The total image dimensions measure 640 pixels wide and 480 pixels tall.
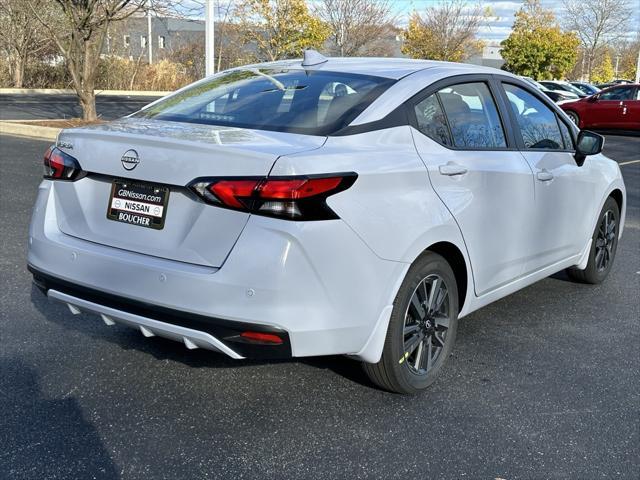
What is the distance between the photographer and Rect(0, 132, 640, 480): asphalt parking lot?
303cm

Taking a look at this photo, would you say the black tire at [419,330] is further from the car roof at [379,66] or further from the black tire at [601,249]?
the black tire at [601,249]

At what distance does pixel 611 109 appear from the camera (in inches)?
888

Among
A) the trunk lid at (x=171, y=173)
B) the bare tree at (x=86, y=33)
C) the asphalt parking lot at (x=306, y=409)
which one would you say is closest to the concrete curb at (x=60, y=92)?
the bare tree at (x=86, y=33)

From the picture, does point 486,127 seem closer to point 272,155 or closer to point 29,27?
point 272,155

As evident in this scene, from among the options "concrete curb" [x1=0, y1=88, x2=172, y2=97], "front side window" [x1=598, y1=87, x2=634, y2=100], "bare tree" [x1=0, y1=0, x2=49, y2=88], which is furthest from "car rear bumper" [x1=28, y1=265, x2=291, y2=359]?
"bare tree" [x1=0, y1=0, x2=49, y2=88]

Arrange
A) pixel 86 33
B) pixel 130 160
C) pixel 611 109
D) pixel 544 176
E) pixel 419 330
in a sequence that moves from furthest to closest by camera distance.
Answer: pixel 611 109
pixel 86 33
pixel 544 176
pixel 419 330
pixel 130 160

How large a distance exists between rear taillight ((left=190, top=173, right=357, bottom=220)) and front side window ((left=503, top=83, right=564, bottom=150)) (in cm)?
204

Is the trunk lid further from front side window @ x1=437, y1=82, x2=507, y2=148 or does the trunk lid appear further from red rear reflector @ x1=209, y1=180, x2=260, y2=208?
front side window @ x1=437, y1=82, x2=507, y2=148

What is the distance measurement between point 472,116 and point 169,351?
220 cm

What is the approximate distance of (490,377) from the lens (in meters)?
3.97

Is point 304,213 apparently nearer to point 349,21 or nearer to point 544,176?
point 544,176

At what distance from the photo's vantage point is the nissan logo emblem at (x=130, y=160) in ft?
10.5

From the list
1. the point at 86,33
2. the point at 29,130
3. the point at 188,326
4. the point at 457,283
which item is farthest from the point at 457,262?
the point at 29,130

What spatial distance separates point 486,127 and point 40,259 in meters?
2.55
